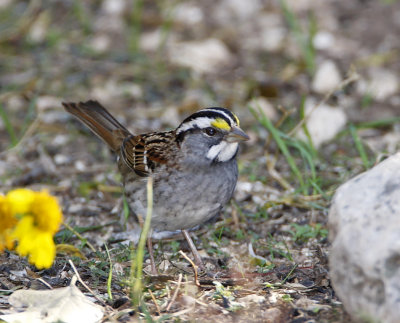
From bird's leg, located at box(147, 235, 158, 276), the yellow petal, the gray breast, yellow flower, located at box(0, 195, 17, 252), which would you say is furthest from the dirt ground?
the yellow petal

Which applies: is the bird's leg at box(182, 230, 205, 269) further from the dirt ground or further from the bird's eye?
the bird's eye

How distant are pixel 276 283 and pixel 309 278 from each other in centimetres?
19

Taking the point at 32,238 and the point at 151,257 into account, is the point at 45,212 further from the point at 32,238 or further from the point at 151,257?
the point at 151,257

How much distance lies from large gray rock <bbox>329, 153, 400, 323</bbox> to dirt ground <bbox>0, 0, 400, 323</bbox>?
342 millimetres

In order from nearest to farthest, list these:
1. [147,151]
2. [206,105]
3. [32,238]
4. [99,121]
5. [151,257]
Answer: [32,238]
[151,257]
[147,151]
[99,121]
[206,105]

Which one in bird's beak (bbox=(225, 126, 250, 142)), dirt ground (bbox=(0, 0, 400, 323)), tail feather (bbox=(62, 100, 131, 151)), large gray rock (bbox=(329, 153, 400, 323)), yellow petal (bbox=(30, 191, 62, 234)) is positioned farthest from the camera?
tail feather (bbox=(62, 100, 131, 151))

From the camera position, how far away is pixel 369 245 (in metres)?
2.26

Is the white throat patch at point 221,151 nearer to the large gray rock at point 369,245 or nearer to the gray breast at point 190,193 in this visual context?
the gray breast at point 190,193

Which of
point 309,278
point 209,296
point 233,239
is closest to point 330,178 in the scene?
point 233,239

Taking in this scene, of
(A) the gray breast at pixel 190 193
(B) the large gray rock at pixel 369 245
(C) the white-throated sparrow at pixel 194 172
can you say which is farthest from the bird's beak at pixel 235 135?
(B) the large gray rock at pixel 369 245

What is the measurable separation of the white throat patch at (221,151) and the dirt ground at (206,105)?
53cm

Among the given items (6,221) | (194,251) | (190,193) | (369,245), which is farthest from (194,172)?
(369,245)

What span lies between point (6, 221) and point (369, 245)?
1.32 m

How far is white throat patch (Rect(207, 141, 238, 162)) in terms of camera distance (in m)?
3.63
